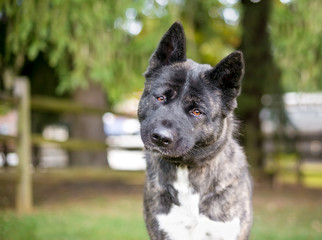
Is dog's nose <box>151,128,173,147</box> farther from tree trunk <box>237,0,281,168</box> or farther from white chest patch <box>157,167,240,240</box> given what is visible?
tree trunk <box>237,0,281,168</box>

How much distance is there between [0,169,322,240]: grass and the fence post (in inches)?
9.2

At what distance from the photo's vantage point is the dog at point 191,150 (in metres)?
3.22

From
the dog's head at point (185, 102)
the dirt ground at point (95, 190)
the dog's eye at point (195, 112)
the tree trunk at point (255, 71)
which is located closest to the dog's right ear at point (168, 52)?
the dog's head at point (185, 102)

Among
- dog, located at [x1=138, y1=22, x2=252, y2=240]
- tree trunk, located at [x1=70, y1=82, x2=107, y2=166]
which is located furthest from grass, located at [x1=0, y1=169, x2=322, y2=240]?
dog, located at [x1=138, y1=22, x2=252, y2=240]

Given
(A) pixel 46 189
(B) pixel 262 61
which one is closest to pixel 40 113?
(A) pixel 46 189

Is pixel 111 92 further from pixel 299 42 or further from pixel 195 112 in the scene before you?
pixel 195 112

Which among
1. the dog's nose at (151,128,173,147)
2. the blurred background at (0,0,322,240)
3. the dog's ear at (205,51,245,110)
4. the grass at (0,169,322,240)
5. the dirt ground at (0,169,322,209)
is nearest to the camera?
the dog's nose at (151,128,173,147)

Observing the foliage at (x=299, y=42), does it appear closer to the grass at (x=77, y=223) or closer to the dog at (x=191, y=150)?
the grass at (x=77, y=223)

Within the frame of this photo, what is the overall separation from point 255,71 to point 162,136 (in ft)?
24.2

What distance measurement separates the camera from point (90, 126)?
11.3 meters

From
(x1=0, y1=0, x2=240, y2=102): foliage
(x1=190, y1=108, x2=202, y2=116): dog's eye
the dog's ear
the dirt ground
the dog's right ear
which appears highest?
(x1=0, y1=0, x2=240, y2=102): foliage

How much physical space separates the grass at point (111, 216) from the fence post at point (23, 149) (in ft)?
0.77

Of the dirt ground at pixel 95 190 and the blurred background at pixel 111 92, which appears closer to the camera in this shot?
the blurred background at pixel 111 92

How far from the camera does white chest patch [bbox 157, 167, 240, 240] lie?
3.22 m
